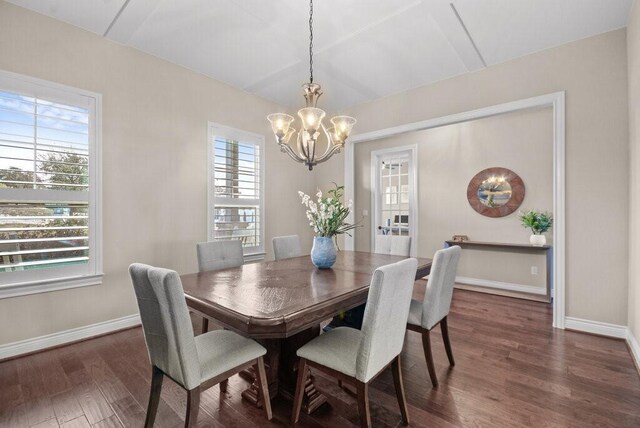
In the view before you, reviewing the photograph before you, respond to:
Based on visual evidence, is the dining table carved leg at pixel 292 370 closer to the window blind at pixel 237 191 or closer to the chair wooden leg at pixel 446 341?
the chair wooden leg at pixel 446 341

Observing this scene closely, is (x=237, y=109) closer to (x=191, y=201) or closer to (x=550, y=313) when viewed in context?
(x=191, y=201)

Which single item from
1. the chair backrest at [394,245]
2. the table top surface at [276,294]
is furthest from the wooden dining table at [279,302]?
the chair backrest at [394,245]

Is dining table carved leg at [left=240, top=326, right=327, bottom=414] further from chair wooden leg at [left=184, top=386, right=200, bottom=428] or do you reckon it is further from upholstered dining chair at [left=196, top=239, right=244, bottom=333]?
upholstered dining chair at [left=196, top=239, right=244, bottom=333]

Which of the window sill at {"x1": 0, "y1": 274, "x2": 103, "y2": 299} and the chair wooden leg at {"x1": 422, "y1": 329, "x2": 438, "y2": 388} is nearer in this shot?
the chair wooden leg at {"x1": 422, "y1": 329, "x2": 438, "y2": 388}

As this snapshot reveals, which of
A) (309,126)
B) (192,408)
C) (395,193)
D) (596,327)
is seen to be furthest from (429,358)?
(395,193)

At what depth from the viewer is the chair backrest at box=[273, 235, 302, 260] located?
3.14 meters

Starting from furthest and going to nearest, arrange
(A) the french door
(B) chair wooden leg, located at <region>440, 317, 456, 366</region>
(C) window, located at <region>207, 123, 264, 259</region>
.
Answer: (A) the french door < (C) window, located at <region>207, 123, 264, 259</region> < (B) chair wooden leg, located at <region>440, 317, 456, 366</region>

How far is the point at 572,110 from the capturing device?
3.00 m

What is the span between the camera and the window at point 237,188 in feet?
12.4

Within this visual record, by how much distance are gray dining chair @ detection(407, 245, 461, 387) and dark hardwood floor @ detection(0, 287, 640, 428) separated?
11.1 inches

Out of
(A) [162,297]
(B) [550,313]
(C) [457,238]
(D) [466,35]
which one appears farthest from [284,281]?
Answer: (C) [457,238]

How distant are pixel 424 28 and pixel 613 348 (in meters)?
3.25

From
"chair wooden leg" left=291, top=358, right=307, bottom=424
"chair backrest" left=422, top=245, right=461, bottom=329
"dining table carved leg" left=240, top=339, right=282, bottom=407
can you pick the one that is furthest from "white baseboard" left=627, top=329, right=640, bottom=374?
"dining table carved leg" left=240, top=339, right=282, bottom=407

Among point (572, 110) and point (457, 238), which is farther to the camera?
point (457, 238)
